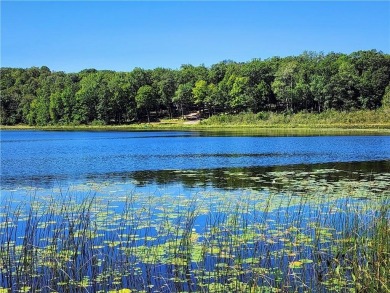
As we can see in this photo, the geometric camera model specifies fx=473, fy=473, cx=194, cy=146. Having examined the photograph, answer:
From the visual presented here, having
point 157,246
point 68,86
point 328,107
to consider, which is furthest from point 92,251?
point 68,86

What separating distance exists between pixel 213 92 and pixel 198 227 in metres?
89.4

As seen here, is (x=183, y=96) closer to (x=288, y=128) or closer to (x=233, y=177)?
(x=288, y=128)

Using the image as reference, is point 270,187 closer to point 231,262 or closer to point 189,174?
point 189,174

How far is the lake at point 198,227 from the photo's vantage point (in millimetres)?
7316

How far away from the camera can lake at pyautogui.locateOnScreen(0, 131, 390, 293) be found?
24.0 ft

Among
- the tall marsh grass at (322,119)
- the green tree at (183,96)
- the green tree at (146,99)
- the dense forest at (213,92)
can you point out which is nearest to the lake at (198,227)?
the tall marsh grass at (322,119)

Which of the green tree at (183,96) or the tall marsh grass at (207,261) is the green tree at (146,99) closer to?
the green tree at (183,96)

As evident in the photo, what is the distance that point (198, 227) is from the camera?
11391 mm

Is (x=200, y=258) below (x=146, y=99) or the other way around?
below

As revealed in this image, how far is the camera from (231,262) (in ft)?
26.6

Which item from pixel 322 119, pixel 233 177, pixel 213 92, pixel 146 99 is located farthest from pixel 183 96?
pixel 233 177

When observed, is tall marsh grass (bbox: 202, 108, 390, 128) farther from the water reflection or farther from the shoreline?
the water reflection

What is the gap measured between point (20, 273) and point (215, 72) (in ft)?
368

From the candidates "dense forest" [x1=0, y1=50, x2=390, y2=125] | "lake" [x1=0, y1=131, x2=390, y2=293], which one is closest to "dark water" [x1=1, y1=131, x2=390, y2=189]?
"lake" [x1=0, y1=131, x2=390, y2=293]
